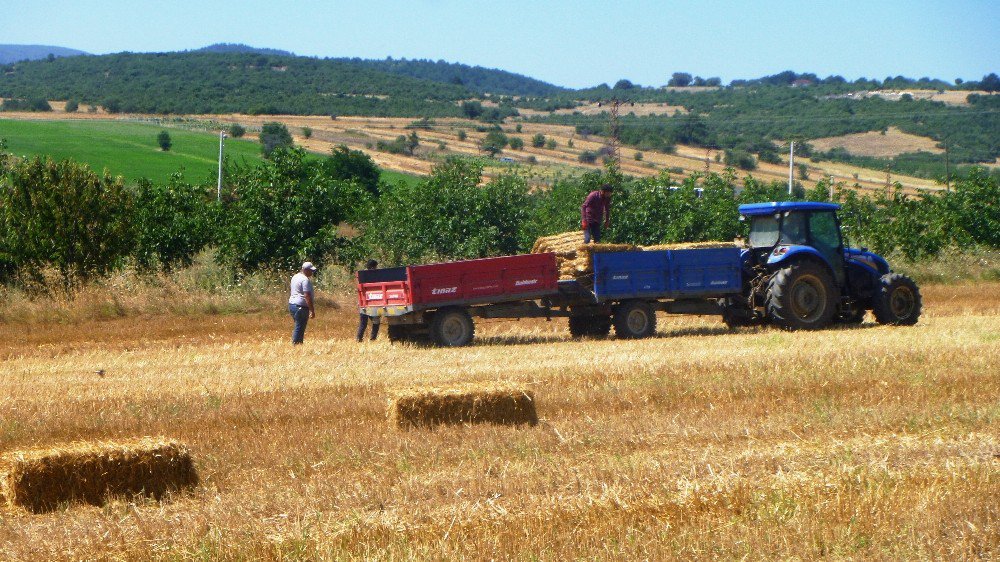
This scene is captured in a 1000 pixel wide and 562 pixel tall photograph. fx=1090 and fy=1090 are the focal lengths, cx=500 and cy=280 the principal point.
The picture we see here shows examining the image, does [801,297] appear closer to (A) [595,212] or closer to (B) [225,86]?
(A) [595,212]

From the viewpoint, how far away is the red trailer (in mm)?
16953

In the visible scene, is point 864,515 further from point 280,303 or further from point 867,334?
point 280,303

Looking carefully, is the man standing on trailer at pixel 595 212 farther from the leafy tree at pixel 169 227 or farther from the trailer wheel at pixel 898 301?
the leafy tree at pixel 169 227

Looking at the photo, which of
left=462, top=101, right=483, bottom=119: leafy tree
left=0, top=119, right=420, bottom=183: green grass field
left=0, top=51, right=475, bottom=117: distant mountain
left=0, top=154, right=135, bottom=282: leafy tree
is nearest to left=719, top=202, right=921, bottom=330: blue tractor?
left=0, top=154, right=135, bottom=282: leafy tree

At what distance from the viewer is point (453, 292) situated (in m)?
17.1

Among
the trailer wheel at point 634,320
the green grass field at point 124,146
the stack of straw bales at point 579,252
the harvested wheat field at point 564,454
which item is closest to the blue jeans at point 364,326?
the harvested wheat field at point 564,454

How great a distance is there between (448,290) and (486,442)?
29.0ft

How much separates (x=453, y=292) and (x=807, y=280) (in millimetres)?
5964

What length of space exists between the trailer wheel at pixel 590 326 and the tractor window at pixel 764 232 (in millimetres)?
3033

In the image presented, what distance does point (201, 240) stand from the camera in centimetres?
2742

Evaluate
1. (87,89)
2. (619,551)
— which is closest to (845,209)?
(619,551)

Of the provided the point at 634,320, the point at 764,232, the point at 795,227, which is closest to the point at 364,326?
the point at 634,320

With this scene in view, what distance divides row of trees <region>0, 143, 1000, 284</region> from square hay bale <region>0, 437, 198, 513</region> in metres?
18.0

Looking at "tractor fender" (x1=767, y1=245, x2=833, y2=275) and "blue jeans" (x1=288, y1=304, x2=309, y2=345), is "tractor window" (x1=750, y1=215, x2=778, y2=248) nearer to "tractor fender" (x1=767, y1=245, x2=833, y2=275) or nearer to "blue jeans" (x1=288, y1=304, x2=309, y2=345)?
"tractor fender" (x1=767, y1=245, x2=833, y2=275)
